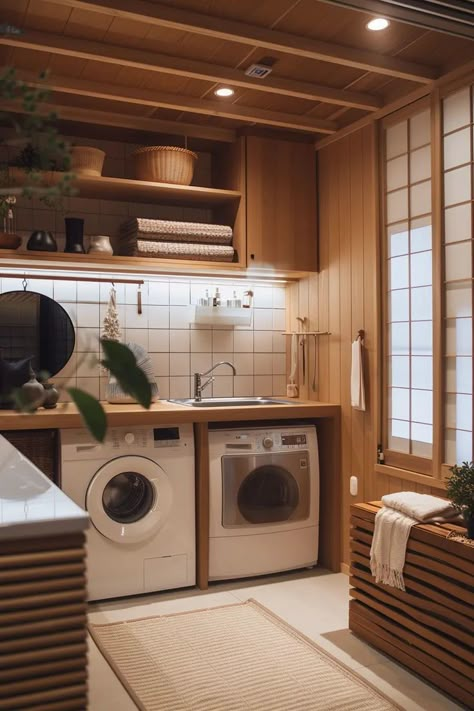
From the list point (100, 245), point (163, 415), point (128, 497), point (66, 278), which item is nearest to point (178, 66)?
point (100, 245)

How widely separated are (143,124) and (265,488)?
215 centimetres

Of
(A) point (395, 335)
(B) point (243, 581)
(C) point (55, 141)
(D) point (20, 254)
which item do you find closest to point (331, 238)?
(A) point (395, 335)

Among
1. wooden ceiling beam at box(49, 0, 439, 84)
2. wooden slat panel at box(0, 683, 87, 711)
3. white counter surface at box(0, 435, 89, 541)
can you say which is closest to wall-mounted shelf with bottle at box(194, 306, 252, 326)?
wooden ceiling beam at box(49, 0, 439, 84)

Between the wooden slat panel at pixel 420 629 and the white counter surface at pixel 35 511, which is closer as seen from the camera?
the white counter surface at pixel 35 511

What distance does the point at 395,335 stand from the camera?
3.51 metres

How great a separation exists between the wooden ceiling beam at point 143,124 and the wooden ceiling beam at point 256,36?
1.05 metres

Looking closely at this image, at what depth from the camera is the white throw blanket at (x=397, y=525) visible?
2.65 m

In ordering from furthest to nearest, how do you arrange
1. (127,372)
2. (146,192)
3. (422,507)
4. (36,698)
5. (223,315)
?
(223,315) < (146,192) < (422,507) < (36,698) < (127,372)

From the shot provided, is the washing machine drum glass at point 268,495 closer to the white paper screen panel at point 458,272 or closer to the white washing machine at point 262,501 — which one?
the white washing machine at point 262,501

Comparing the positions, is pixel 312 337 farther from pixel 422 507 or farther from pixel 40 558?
pixel 40 558

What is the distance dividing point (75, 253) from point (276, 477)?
165cm

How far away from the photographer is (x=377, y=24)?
2723 mm

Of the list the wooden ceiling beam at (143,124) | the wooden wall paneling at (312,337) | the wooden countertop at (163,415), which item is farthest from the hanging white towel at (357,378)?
the wooden ceiling beam at (143,124)

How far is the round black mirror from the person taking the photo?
3.89 meters
